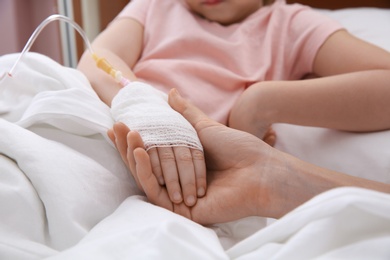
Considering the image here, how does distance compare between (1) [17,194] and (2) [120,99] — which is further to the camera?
(2) [120,99]

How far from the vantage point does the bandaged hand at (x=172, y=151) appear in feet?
2.10

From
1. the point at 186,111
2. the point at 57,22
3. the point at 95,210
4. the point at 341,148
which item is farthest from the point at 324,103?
the point at 57,22

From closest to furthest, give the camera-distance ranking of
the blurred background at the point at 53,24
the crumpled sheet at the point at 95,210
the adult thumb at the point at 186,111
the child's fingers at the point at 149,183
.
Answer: the crumpled sheet at the point at 95,210, the child's fingers at the point at 149,183, the adult thumb at the point at 186,111, the blurred background at the point at 53,24

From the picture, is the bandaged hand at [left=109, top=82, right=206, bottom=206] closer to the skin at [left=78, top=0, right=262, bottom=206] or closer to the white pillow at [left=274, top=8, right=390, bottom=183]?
A: the skin at [left=78, top=0, right=262, bottom=206]

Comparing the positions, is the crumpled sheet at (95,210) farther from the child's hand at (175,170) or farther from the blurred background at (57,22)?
the blurred background at (57,22)

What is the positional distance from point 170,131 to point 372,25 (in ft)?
3.00

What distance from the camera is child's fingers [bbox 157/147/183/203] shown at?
2.08 ft

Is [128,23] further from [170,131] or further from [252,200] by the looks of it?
[252,200]

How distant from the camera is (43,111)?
671 millimetres

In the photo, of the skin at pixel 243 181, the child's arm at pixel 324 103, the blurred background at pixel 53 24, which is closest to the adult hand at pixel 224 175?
the skin at pixel 243 181

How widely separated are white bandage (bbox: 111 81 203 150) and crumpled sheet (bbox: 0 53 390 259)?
5 centimetres

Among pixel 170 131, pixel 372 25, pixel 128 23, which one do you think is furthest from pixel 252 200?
pixel 372 25

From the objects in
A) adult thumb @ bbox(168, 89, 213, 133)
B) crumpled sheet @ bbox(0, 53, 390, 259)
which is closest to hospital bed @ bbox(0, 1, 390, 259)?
crumpled sheet @ bbox(0, 53, 390, 259)

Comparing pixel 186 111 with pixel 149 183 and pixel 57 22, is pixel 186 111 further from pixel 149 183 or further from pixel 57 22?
pixel 57 22
